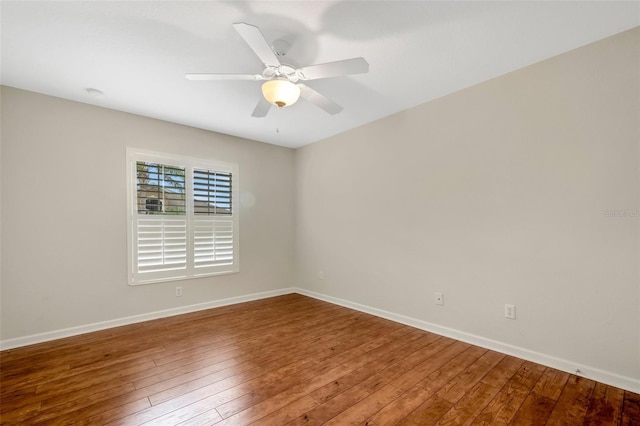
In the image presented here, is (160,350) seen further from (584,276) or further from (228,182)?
(584,276)

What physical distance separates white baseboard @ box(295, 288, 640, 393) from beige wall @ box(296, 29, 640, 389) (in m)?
0.03

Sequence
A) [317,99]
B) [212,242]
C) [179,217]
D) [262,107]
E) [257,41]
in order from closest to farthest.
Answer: [257,41], [317,99], [262,107], [179,217], [212,242]

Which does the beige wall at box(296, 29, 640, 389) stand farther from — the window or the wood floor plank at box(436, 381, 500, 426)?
the window

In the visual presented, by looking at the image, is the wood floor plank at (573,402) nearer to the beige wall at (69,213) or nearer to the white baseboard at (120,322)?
the white baseboard at (120,322)

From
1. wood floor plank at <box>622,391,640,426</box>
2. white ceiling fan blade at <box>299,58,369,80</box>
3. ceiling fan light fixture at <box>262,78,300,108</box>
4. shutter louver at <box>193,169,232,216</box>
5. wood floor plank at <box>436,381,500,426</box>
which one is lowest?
wood floor plank at <box>436,381,500,426</box>

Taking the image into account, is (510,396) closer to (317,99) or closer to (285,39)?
(317,99)

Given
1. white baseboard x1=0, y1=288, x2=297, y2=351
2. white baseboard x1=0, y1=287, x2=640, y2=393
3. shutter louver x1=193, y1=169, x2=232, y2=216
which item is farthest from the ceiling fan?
white baseboard x1=0, y1=288, x2=297, y2=351

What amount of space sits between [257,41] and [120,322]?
344 cm

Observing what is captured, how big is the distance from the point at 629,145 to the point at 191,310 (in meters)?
4.67

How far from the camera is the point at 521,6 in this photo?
5.78 feet

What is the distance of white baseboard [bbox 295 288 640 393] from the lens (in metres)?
2.01

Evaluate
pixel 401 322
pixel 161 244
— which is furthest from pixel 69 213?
pixel 401 322

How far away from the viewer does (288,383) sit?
6.88 ft

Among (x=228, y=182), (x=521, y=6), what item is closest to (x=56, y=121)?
(x=228, y=182)
